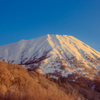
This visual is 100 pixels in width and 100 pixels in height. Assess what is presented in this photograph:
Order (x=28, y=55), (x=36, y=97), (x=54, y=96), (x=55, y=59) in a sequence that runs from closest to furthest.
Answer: (x=36, y=97) < (x=54, y=96) < (x=55, y=59) < (x=28, y=55)

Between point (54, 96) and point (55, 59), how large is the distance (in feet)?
166

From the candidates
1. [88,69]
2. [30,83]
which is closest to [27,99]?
[30,83]

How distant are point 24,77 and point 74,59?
5036 centimetres

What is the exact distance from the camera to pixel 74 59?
56031 millimetres

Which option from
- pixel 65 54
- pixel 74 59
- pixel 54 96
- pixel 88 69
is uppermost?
pixel 65 54

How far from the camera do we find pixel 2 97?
137 inches

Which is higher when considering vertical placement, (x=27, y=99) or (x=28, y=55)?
(x=28, y=55)

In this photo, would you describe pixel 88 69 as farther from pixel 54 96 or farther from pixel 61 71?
pixel 54 96

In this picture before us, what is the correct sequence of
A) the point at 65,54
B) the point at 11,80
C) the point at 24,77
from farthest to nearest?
the point at 65,54 → the point at 24,77 → the point at 11,80

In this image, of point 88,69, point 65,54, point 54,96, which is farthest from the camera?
point 65,54

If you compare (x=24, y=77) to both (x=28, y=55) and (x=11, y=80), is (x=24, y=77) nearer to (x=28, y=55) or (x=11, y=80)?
(x=11, y=80)

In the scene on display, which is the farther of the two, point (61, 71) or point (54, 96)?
point (61, 71)

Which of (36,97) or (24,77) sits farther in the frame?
(24,77)

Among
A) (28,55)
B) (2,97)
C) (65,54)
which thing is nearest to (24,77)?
(2,97)
